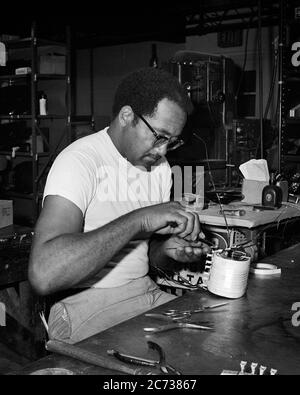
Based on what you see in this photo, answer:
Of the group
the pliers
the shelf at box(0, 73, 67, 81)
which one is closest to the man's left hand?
the pliers

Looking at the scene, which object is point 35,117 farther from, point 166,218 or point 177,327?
point 177,327

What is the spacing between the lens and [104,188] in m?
1.77

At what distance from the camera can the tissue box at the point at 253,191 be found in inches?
135

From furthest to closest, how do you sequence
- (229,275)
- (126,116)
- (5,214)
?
(5,214)
(126,116)
(229,275)

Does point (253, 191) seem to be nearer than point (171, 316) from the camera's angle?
No

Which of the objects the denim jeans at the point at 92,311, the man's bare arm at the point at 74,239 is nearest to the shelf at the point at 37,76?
the denim jeans at the point at 92,311

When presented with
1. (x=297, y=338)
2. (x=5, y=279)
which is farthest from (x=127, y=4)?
(x=297, y=338)

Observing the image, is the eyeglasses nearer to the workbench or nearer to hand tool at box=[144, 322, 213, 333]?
the workbench

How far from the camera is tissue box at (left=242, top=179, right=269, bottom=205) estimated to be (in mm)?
3441

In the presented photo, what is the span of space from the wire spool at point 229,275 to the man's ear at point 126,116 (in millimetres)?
604

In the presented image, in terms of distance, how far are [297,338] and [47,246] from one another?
0.75 metres

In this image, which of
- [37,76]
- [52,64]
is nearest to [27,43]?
[52,64]

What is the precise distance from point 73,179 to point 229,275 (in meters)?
0.60

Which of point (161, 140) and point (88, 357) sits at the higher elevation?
point (161, 140)
